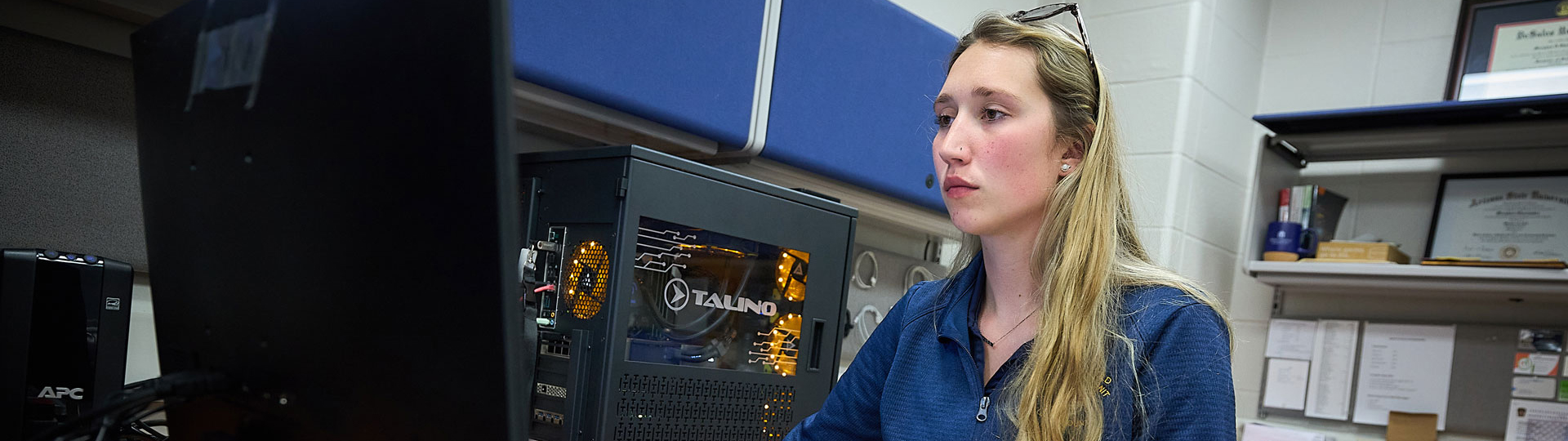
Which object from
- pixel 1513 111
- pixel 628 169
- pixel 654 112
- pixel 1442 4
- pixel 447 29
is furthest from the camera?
pixel 1442 4

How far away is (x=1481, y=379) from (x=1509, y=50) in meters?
0.79

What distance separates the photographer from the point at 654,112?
57.1 inches

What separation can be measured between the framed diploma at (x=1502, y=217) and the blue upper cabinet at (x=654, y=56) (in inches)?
71.7

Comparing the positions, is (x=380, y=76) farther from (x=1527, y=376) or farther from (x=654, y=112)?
(x=1527, y=376)

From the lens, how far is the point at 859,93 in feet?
6.06

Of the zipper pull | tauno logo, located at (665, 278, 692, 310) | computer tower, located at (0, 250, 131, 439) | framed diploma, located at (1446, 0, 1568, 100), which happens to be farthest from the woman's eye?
framed diploma, located at (1446, 0, 1568, 100)

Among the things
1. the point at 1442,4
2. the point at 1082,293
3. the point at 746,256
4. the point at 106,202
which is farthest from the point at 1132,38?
the point at 106,202

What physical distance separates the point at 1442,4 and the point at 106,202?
2952 millimetres

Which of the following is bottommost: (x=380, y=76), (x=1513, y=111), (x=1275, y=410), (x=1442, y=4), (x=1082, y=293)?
(x=1275, y=410)

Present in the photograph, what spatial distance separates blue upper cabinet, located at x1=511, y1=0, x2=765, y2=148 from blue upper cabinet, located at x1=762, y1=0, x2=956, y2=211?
9 cm

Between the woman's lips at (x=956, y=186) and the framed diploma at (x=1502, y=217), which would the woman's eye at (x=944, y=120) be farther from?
the framed diploma at (x=1502, y=217)

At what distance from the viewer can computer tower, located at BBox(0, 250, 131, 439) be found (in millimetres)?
923

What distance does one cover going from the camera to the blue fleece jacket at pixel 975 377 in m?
0.94

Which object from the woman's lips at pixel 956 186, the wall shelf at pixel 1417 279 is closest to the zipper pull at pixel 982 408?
the woman's lips at pixel 956 186
